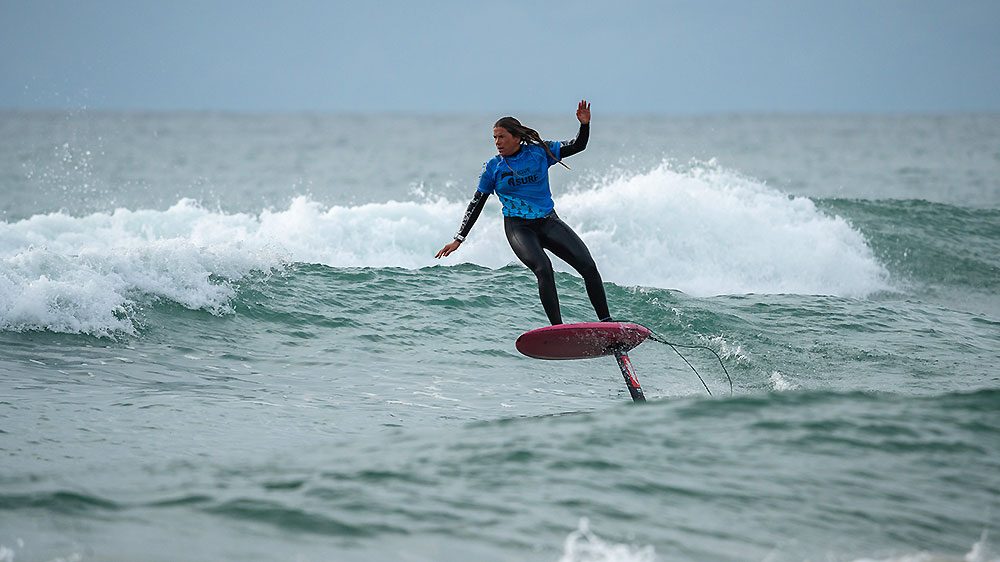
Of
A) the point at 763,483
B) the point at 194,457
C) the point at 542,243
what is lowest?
the point at 194,457

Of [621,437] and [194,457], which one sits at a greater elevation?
[621,437]

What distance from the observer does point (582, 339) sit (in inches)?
321

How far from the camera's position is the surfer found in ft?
26.9

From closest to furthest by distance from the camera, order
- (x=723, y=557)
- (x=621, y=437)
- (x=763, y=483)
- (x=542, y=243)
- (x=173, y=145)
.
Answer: (x=723, y=557), (x=763, y=483), (x=621, y=437), (x=542, y=243), (x=173, y=145)

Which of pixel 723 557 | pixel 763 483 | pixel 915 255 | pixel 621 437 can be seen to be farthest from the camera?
pixel 915 255

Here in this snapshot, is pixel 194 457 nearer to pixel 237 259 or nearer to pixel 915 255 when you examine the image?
pixel 237 259

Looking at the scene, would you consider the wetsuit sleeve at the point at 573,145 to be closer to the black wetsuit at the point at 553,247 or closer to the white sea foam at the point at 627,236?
the black wetsuit at the point at 553,247

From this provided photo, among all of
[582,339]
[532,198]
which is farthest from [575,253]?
[582,339]

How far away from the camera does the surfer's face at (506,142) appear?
8.16m

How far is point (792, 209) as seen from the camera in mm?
19016

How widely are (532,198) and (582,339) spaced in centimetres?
122

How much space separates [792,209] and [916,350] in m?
8.22

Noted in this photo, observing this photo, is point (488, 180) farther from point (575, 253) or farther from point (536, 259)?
point (575, 253)

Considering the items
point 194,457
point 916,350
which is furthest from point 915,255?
point 194,457
